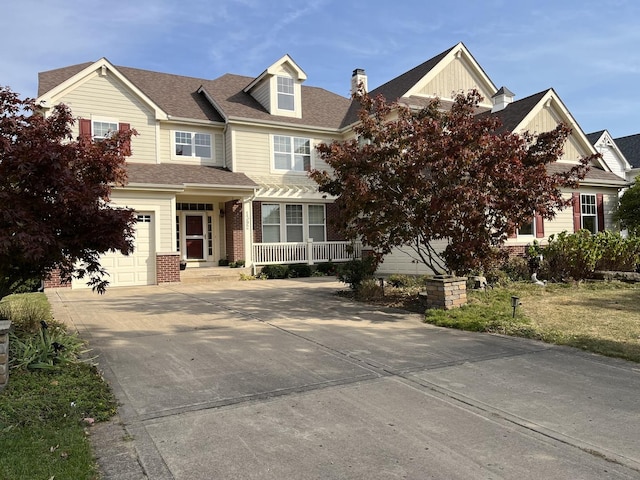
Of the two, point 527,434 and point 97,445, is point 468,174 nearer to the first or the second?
point 527,434

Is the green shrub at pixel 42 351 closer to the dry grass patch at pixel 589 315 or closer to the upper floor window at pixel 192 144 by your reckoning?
the dry grass patch at pixel 589 315

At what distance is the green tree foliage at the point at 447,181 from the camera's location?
901 cm

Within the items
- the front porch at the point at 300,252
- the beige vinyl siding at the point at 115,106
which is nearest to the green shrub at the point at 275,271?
the front porch at the point at 300,252

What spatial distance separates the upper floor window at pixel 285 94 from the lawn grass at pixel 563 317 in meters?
13.0

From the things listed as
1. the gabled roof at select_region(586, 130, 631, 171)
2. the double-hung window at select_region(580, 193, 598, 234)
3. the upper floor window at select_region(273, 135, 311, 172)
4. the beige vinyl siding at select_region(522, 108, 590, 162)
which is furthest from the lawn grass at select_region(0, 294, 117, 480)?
the gabled roof at select_region(586, 130, 631, 171)

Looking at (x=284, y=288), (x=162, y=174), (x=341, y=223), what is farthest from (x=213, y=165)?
(x=341, y=223)

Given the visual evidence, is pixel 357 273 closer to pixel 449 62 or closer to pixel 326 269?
pixel 326 269

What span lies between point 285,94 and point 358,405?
61.5 feet

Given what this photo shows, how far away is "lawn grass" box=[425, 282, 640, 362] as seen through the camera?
704 centimetres

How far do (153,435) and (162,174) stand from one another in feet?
48.3

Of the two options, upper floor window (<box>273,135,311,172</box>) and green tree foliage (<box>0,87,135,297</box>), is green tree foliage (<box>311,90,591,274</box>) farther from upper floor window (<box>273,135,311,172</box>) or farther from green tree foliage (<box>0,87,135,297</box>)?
upper floor window (<box>273,135,311,172</box>)

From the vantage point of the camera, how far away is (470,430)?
3.97 metres

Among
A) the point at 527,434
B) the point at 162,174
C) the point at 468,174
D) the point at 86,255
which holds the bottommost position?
the point at 527,434

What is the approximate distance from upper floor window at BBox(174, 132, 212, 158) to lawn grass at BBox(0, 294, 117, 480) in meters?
14.8
